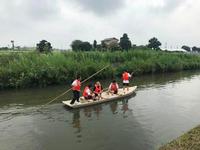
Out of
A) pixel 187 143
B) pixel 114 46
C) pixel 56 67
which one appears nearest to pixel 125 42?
pixel 114 46

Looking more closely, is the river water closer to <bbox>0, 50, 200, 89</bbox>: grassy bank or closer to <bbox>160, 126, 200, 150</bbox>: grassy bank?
<bbox>160, 126, 200, 150</bbox>: grassy bank

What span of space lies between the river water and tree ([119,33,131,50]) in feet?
137

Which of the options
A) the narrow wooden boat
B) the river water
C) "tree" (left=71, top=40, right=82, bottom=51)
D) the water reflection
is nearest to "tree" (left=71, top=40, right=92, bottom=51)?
"tree" (left=71, top=40, right=82, bottom=51)

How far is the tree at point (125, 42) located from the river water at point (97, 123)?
41.8 m

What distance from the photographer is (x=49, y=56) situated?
1200 inches

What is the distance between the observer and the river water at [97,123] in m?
11.7

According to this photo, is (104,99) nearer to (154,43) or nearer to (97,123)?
(97,123)

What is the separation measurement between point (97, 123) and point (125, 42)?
50173 millimetres

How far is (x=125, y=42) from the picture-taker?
6344 centimetres

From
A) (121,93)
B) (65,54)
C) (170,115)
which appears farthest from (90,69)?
(170,115)

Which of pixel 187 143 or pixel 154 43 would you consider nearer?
pixel 187 143

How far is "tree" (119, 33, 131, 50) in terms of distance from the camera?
63125mm

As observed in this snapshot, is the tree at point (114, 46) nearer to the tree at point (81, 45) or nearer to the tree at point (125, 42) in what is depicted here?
the tree at point (125, 42)

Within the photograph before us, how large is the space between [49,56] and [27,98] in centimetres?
1007
